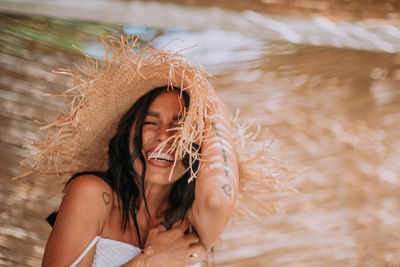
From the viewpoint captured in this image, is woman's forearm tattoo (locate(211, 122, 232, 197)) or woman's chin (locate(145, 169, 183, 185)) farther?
woman's chin (locate(145, 169, 183, 185))

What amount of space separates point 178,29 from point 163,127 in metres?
0.99

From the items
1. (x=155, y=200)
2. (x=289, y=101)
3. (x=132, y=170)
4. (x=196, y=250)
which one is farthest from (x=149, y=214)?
(x=289, y=101)

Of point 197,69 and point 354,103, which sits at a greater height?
point 197,69

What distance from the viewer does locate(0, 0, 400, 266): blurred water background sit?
6.72 ft

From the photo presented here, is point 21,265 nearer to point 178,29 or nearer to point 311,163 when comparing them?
point 178,29

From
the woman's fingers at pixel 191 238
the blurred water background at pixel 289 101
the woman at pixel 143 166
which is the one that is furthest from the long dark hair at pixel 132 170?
the blurred water background at pixel 289 101

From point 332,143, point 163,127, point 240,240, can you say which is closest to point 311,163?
point 332,143

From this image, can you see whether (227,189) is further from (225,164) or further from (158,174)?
(158,174)

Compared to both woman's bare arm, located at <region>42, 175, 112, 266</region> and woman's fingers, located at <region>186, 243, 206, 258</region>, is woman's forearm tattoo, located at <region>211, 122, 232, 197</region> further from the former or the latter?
woman's bare arm, located at <region>42, 175, 112, 266</region>

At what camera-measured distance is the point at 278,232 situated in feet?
7.41

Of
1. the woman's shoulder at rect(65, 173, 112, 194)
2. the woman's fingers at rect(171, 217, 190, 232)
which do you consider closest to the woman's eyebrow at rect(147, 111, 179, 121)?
the woman's shoulder at rect(65, 173, 112, 194)

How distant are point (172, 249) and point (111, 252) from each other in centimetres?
23

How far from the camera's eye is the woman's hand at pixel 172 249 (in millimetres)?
1194

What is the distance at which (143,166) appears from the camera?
4.39 feet
